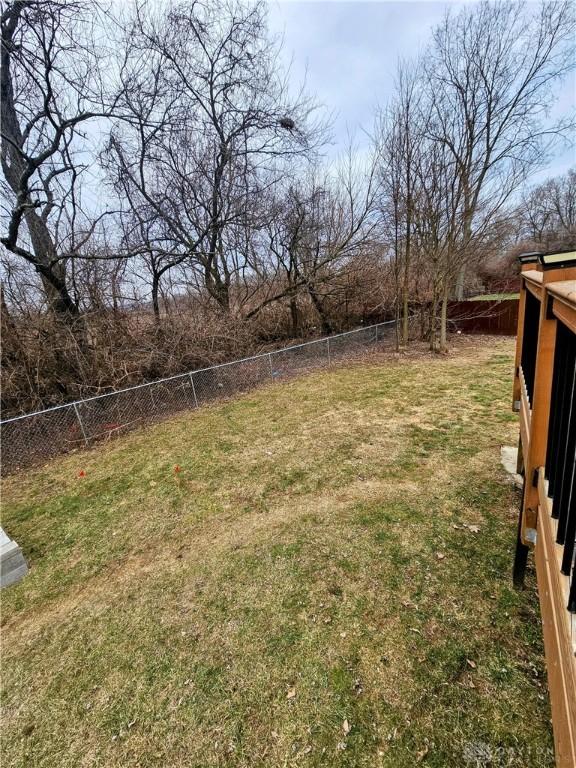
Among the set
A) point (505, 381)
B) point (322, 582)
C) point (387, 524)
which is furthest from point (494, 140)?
point (322, 582)

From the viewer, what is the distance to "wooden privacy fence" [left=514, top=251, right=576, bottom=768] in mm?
910

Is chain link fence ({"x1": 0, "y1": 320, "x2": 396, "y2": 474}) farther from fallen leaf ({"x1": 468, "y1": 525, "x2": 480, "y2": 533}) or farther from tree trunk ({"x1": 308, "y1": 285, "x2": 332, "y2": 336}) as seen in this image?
fallen leaf ({"x1": 468, "y1": 525, "x2": 480, "y2": 533})

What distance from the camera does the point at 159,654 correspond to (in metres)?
2.11

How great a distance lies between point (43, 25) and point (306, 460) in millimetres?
7747

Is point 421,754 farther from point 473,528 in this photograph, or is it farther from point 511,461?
point 511,461

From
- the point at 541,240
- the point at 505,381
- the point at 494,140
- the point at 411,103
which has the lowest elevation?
the point at 505,381

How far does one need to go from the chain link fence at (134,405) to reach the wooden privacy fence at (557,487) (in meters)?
5.90

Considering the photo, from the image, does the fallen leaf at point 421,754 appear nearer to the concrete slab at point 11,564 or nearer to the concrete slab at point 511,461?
the concrete slab at point 511,461

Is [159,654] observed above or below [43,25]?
below

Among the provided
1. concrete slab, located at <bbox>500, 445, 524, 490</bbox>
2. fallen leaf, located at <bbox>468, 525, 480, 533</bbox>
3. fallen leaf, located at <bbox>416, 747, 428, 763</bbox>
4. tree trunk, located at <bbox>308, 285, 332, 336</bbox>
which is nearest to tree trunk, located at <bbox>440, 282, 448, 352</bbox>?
tree trunk, located at <bbox>308, 285, 332, 336</bbox>

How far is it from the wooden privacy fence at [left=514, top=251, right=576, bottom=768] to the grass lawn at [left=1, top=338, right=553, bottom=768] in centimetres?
78

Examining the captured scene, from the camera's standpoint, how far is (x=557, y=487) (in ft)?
4.00

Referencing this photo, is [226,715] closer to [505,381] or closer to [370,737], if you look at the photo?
[370,737]

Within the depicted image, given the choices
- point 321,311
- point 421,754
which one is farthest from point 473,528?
point 321,311
